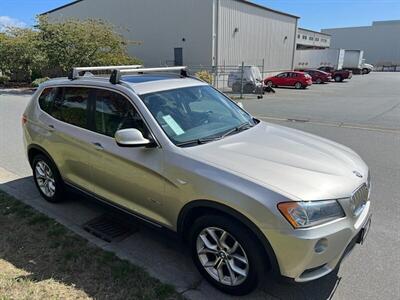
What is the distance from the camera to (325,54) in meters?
44.1

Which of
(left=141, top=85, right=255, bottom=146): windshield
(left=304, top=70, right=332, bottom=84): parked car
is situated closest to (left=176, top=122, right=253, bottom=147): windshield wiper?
(left=141, top=85, right=255, bottom=146): windshield

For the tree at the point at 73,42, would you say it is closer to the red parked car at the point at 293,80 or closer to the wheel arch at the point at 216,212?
the red parked car at the point at 293,80

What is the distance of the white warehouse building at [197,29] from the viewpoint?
2659cm

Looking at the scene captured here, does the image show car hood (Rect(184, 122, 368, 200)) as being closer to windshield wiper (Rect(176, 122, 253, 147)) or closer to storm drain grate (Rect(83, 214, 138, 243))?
windshield wiper (Rect(176, 122, 253, 147))

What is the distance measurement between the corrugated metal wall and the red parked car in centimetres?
398

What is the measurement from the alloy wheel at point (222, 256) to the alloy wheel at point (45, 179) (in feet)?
8.25

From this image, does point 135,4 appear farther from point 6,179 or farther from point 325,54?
point 6,179

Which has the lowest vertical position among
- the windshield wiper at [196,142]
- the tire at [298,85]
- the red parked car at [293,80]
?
the tire at [298,85]

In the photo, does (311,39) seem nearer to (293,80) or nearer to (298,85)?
(293,80)

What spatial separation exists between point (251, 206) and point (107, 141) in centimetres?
173

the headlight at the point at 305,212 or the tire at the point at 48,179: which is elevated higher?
the headlight at the point at 305,212

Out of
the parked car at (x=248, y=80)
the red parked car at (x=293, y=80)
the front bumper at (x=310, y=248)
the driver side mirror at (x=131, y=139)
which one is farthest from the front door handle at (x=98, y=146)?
the red parked car at (x=293, y=80)

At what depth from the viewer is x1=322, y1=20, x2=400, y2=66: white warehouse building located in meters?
74.9

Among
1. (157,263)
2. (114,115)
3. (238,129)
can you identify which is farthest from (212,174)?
(114,115)
